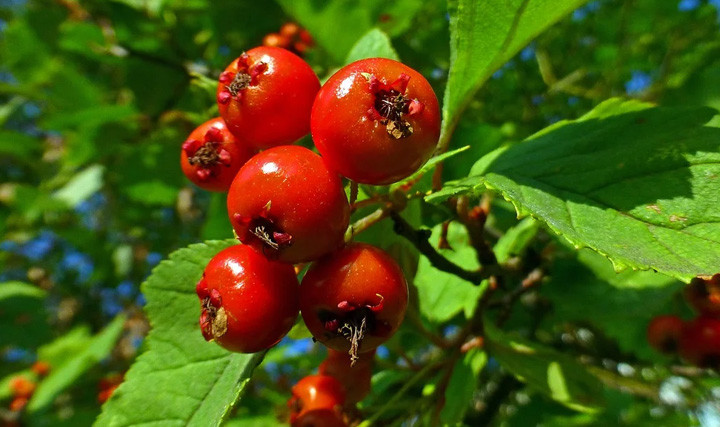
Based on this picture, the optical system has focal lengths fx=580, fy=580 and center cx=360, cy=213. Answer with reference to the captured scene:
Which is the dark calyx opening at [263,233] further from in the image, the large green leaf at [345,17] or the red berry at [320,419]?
the large green leaf at [345,17]

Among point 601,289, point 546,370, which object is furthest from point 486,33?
point 601,289

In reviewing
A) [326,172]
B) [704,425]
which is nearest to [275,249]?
[326,172]

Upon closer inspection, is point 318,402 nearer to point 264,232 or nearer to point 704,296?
point 264,232

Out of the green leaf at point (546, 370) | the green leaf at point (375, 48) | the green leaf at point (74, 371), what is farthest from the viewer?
the green leaf at point (74, 371)

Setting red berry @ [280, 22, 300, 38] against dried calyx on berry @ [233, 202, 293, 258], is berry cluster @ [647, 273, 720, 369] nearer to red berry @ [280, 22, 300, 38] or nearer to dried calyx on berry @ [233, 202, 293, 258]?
dried calyx on berry @ [233, 202, 293, 258]

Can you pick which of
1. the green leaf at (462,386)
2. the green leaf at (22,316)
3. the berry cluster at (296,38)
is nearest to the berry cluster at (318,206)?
the green leaf at (462,386)

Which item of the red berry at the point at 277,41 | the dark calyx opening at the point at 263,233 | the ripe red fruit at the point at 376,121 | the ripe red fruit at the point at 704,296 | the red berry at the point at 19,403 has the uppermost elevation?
the ripe red fruit at the point at 376,121

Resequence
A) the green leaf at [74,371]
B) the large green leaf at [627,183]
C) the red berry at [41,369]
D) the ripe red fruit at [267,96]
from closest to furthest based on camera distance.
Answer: the large green leaf at [627,183] < the ripe red fruit at [267,96] < the green leaf at [74,371] < the red berry at [41,369]
